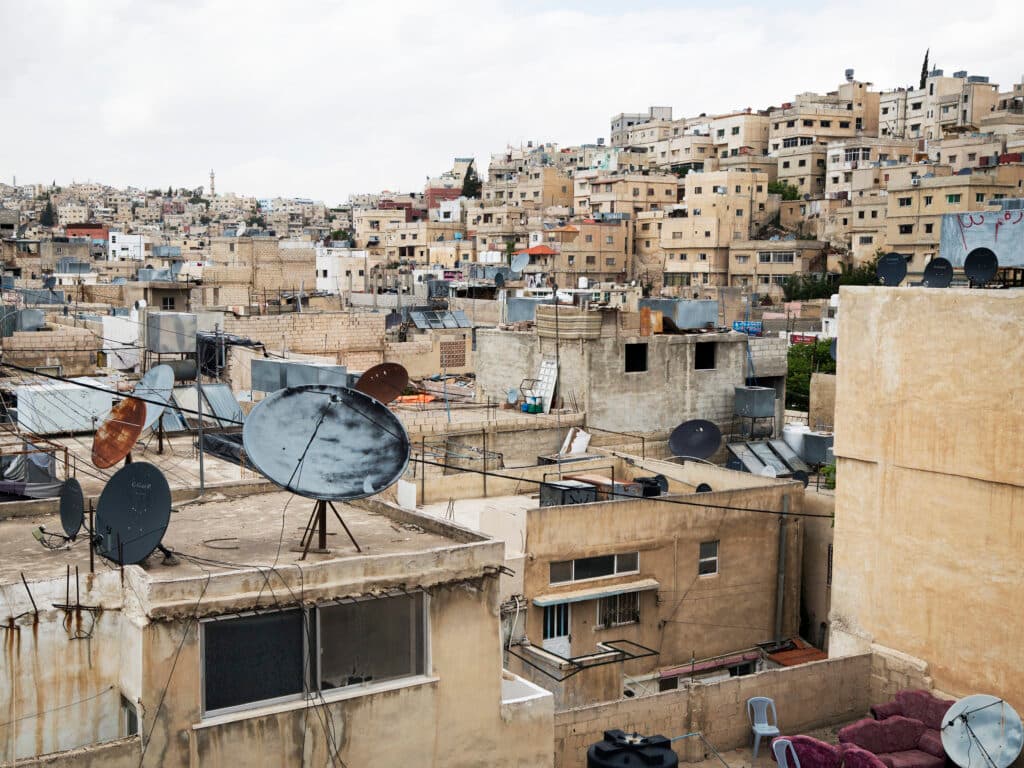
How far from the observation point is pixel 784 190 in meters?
87.5

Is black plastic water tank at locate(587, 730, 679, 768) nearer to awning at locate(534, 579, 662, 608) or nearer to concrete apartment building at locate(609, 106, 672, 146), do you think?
awning at locate(534, 579, 662, 608)

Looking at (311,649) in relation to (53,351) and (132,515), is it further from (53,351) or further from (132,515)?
(53,351)

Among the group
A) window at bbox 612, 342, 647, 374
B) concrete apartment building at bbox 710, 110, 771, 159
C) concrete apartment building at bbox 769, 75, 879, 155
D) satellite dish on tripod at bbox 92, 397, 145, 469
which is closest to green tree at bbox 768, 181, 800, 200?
concrete apartment building at bbox 769, 75, 879, 155

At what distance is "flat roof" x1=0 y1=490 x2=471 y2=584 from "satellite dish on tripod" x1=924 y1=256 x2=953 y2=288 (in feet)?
31.4

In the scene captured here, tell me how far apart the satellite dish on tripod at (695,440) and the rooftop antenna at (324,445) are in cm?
1418

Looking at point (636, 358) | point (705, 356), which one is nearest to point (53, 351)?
point (636, 358)

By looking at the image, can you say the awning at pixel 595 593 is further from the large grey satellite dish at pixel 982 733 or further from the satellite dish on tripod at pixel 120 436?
the satellite dish on tripod at pixel 120 436

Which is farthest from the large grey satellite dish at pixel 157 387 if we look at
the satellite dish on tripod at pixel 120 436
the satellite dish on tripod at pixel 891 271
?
the satellite dish on tripod at pixel 891 271

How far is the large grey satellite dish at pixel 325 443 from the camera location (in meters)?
8.77

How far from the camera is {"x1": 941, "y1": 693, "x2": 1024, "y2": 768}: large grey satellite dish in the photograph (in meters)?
12.9

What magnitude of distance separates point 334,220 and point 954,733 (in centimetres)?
17676

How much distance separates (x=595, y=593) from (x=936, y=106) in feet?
287

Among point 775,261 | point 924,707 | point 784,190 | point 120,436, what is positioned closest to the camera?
point 120,436

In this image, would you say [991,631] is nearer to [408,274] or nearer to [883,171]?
[408,274]
